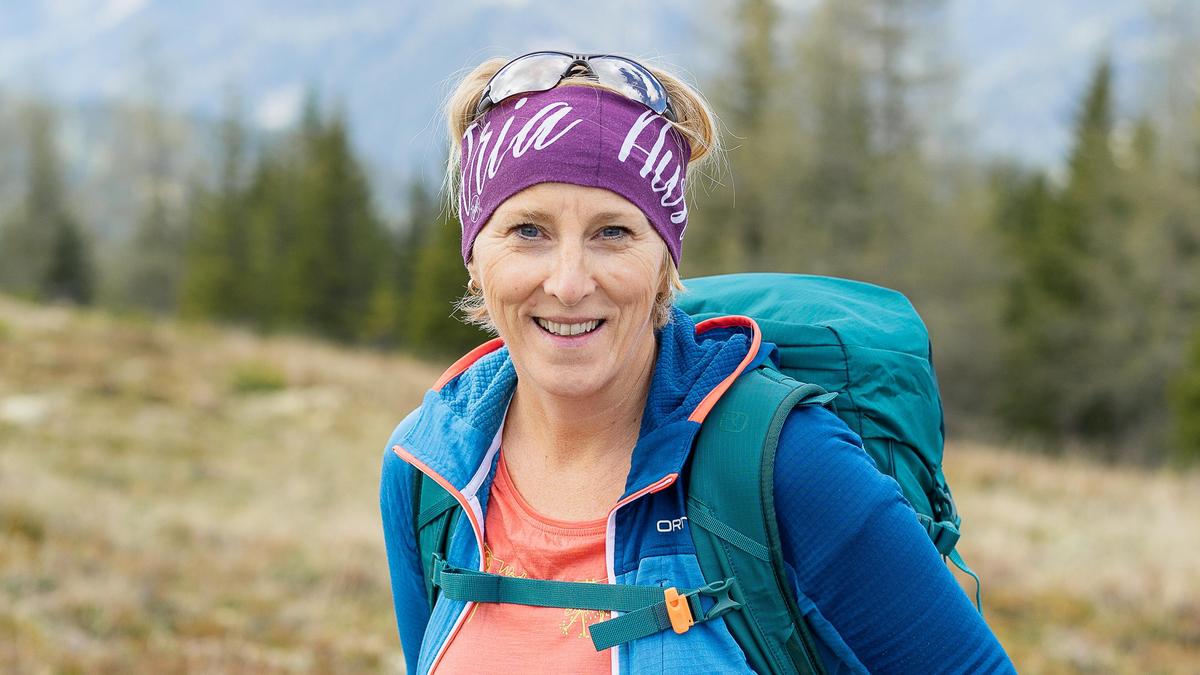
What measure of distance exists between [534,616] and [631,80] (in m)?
0.95

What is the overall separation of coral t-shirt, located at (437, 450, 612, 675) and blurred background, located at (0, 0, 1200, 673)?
0.86m

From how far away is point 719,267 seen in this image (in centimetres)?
2242

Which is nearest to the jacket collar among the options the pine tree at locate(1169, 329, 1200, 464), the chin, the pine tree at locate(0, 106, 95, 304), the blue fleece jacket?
the blue fleece jacket

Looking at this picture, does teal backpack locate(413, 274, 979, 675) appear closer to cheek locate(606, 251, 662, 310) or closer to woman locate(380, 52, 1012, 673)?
woman locate(380, 52, 1012, 673)

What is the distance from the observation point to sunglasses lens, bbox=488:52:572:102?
1733mm

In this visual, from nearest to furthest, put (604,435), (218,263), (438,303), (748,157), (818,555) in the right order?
(818,555), (604,435), (748,157), (438,303), (218,263)

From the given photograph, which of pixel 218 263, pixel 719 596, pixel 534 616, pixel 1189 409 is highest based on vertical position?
pixel 719 596

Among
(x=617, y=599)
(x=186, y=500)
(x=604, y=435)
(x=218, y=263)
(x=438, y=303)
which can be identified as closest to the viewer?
(x=617, y=599)

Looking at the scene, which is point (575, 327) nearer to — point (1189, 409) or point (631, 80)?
point (631, 80)

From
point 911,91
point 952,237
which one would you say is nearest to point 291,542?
point 952,237

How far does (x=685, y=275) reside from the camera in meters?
22.7

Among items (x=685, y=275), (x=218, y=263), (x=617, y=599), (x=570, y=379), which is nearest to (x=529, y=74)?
(x=570, y=379)

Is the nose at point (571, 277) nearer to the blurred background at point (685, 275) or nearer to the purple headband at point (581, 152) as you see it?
the purple headband at point (581, 152)

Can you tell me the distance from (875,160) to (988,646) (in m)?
23.2
